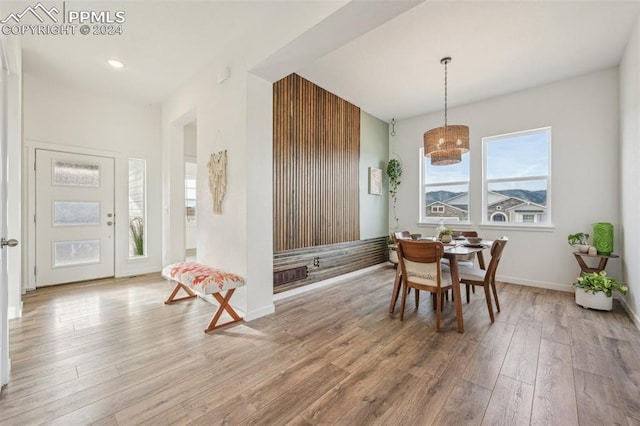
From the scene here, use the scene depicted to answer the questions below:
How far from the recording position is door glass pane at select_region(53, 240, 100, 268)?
3861 millimetres

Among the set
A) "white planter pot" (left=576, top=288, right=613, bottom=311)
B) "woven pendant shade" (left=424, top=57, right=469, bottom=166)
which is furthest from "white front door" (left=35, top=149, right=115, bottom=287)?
"white planter pot" (left=576, top=288, right=613, bottom=311)

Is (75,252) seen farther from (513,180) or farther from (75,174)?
(513,180)

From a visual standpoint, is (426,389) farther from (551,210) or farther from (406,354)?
(551,210)

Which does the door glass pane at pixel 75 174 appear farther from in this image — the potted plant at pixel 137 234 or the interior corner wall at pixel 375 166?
the interior corner wall at pixel 375 166

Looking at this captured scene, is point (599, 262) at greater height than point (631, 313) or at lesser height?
greater

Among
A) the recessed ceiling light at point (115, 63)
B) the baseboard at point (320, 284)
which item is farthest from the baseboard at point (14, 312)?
the recessed ceiling light at point (115, 63)

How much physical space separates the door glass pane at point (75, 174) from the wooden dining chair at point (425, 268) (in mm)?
4730

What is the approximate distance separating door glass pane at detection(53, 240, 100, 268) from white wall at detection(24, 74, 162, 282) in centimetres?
30

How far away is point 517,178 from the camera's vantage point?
413 cm

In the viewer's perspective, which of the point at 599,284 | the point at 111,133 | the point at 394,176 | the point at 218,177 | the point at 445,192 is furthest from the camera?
the point at 394,176

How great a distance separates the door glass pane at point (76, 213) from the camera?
3.87m

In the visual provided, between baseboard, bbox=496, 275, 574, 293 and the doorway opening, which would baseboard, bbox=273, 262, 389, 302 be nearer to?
baseboard, bbox=496, 275, 574, 293

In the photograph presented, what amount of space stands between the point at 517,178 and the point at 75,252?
694 centimetres

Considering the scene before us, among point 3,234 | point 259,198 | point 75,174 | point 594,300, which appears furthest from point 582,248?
point 75,174
